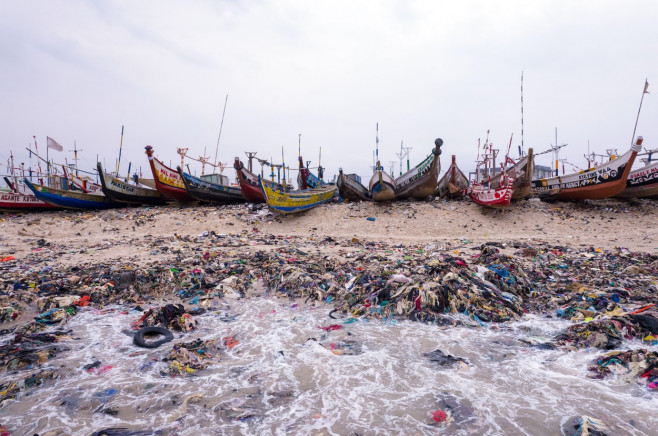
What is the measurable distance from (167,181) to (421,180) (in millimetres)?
13336

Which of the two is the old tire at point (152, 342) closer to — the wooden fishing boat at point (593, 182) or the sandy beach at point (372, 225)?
the sandy beach at point (372, 225)

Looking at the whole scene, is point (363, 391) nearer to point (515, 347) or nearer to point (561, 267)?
point (515, 347)

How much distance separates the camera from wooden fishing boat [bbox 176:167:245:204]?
17.3 metres

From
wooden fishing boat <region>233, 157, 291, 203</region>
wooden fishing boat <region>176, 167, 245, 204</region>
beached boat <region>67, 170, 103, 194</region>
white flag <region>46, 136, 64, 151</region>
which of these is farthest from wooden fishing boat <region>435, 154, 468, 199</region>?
white flag <region>46, 136, 64, 151</region>

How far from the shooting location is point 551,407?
108 inches

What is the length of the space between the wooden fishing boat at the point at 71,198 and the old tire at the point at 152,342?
53.1 ft

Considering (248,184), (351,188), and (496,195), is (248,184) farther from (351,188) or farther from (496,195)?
(496,195)

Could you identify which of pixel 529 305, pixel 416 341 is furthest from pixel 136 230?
pixel 529 305

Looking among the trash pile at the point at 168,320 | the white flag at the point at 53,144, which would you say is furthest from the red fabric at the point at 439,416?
the white flag at the point at 53,144

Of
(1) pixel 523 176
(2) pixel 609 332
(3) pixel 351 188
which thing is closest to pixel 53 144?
(3) pixel 351 188

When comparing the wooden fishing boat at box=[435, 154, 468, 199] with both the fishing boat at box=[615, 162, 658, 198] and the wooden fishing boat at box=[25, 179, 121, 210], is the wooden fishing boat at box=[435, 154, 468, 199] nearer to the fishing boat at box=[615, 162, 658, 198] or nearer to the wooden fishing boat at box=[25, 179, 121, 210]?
the fishing boat at box=[615, 162, 658, 198]

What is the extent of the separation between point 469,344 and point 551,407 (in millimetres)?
1245

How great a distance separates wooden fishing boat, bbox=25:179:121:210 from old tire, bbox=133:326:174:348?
1619 cm

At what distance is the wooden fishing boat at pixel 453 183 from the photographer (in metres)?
17.5
